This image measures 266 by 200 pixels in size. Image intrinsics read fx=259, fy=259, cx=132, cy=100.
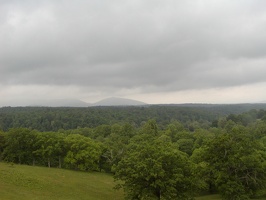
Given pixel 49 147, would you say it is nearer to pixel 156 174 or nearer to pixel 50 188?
pixel 50 188

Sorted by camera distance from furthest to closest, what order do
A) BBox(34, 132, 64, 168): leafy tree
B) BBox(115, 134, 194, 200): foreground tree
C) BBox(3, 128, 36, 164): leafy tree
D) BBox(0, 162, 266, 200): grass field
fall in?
BBox(3, 128, 36, 164): leafy tree → BBox(34, 132, 64, 168): leafy tree → BBox(0, 162, 266, 200): grass field → BBox(115, 134, 194, 200): foreground tree

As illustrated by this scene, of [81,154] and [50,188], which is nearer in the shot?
[50,188]

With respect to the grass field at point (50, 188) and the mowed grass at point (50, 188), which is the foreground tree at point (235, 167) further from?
the mowed grass at point (50, 188)

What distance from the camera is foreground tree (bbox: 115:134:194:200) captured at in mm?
27453

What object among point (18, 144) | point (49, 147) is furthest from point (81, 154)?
point (18, 144)

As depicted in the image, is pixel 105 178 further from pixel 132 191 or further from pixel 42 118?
pixel 42 118

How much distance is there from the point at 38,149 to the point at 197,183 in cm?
3921

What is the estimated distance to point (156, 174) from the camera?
1065 inches

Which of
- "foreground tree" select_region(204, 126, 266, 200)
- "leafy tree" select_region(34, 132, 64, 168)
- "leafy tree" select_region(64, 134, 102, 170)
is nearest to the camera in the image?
"foreground tree" select_region(204, 126, 266, 200)

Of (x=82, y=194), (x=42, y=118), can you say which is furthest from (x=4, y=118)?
(x=82, y=194)

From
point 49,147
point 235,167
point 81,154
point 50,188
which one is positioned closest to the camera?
point 235,167

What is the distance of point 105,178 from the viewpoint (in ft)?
166

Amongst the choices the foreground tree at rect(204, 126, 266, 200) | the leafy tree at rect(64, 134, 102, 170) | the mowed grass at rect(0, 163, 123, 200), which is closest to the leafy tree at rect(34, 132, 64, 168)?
the leafy tree at rect(64, 134, 102, 170)

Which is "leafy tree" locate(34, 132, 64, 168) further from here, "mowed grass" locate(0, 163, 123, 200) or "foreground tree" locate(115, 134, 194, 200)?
"foreground tree" locate(115, 134, 194, 200)
